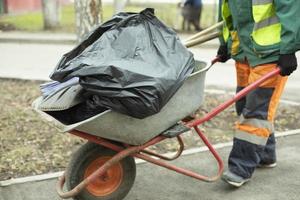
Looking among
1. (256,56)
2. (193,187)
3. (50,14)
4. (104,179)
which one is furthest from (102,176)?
(50,14)

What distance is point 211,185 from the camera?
407 cm

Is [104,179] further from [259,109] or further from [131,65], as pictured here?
[259,109]

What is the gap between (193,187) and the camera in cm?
403

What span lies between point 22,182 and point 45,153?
0.67m

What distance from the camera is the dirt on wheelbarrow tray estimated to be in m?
4.40

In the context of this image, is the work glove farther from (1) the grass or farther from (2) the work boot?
(1) the grass

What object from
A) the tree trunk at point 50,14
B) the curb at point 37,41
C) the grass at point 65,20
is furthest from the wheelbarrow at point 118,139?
the tree trunk at point 50,14

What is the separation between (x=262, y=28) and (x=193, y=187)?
127cm

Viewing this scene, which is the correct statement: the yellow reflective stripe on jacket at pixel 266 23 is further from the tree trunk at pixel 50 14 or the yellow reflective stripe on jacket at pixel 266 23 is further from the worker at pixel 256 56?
the tree trunk at pixel 50 14

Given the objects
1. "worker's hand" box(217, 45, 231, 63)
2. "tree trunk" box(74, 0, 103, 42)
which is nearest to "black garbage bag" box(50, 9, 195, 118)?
"worker's hand" box(217, 45, 231, 63)

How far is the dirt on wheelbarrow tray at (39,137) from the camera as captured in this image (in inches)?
173

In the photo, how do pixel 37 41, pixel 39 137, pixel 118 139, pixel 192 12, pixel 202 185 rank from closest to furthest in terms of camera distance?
1. pixel 118 139
2. pixel 202 185
3. pixel 39 137
4. pixel 37 41
5. pixel 192 12

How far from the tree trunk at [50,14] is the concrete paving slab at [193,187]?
13.4 m

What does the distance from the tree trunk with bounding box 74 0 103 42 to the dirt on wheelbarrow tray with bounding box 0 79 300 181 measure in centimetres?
116
